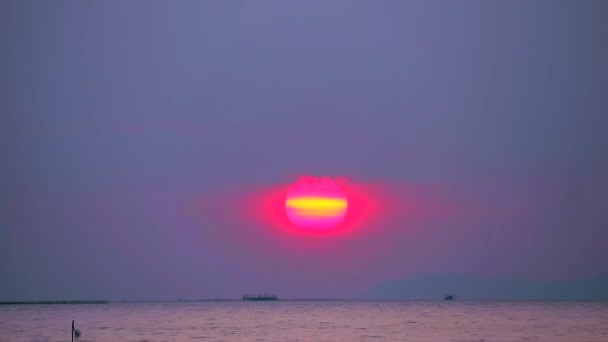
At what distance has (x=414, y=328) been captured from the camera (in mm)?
139625

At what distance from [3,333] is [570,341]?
76337 millimetres

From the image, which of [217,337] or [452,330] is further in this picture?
[452,330]

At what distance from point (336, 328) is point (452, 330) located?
17.3 metres

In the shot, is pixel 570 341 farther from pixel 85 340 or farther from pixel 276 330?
pixel 85 340

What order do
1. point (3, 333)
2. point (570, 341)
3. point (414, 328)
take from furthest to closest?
point (414, 328), point (3, 333), point (570, 341)

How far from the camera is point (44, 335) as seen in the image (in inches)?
4823

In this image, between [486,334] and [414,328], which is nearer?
[486,334]

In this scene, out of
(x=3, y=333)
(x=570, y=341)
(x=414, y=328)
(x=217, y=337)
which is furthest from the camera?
(x=414, y=328)

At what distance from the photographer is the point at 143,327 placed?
477 feet

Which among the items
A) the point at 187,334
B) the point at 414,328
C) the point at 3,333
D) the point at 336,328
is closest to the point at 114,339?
the point at 187,334

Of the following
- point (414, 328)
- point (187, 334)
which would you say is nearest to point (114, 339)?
point (187, 334)

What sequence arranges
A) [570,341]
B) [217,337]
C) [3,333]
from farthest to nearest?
[3,333], [217,337], [570,341]

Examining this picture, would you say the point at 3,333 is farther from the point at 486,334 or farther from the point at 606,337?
the point at 606,337

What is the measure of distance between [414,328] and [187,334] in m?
35.8
